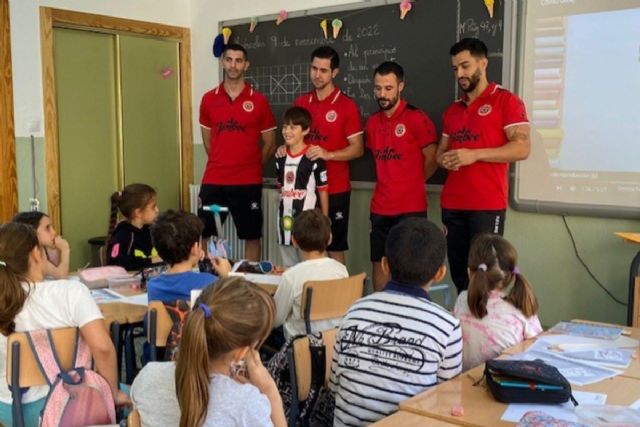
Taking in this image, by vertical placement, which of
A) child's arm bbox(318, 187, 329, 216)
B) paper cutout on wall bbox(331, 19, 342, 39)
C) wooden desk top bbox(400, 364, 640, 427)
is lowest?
wooden desk top bbox(400, 364, 640, 427)

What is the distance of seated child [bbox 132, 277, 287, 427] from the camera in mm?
1499

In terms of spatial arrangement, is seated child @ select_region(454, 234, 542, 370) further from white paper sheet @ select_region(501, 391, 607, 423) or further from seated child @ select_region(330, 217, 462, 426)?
white paper sheet @ select_region(501, 391, 607, 423)

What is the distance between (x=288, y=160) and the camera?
4.58 metres

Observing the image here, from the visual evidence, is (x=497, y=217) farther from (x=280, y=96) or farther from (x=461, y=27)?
(x=280, y=96)

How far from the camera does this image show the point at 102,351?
7.27 ft

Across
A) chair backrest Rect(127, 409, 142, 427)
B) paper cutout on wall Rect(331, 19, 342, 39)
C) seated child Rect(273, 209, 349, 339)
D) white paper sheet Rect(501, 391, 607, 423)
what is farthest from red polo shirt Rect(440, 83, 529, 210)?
chair backrest Rect(127, 409, 142, 427)

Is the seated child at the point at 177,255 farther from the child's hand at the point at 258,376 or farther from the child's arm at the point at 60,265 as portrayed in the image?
the child's hand at the point at 258,376

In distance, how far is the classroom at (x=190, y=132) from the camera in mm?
4043

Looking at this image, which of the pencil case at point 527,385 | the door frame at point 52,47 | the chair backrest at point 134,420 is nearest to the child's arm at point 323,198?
the door frame at point 52,47

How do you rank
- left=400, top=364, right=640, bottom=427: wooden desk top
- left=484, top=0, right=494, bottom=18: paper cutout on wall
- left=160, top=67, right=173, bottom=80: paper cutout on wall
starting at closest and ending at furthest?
left=400, top=364, right=640, bottom=427: wooden desk top, left=484, top=0, right=494, bottom=18: paper cutout on wall, left=160, top=67, right=173, bottom=80: paper cutout on wall

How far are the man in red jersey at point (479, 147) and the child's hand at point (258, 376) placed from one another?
2414 mm

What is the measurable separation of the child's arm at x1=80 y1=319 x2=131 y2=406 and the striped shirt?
78 cm

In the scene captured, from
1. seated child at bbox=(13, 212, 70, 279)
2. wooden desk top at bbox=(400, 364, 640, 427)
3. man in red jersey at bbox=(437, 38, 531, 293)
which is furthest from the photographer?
man in red jersey at bbox=(437, 38, 531, 293)

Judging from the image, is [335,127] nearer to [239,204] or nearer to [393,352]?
[239,204]
